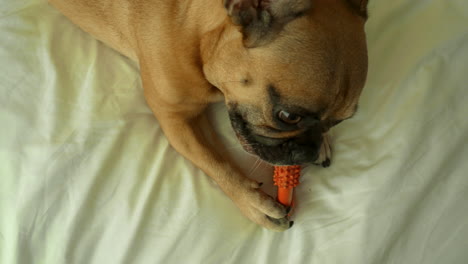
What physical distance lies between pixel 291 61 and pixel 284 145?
1.11ft

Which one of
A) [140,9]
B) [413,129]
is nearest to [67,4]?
[140,9]

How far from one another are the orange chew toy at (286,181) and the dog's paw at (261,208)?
0.03 meters

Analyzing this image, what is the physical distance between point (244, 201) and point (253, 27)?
79 centimetres

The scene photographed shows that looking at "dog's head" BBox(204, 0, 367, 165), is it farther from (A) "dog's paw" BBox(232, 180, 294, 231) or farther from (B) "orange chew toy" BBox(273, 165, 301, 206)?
(A) "dog's paw" BBox(232, 180, 294, 231)

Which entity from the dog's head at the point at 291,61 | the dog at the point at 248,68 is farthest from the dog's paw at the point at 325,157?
the dog's head at the point at 291,61

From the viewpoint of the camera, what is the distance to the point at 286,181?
1580 mm

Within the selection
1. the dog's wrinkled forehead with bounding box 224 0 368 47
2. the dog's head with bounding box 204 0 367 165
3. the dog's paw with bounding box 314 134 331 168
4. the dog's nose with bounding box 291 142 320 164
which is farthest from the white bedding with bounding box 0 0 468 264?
the dog's wrinkled forehead with bounding box 224 0 368 47

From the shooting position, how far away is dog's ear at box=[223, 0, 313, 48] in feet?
3.81

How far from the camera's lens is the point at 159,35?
4.93ft

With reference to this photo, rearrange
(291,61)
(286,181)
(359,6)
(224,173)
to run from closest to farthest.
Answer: (291,61)
(359,6)
(286,181)
(224,173)

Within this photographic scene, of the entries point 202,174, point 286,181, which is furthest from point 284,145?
point 202,174

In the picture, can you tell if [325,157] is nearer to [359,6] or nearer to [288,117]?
[288,117]

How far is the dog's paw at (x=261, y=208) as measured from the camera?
161 cm

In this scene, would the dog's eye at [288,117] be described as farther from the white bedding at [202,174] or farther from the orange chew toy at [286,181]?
the white bedding at [202,174]
